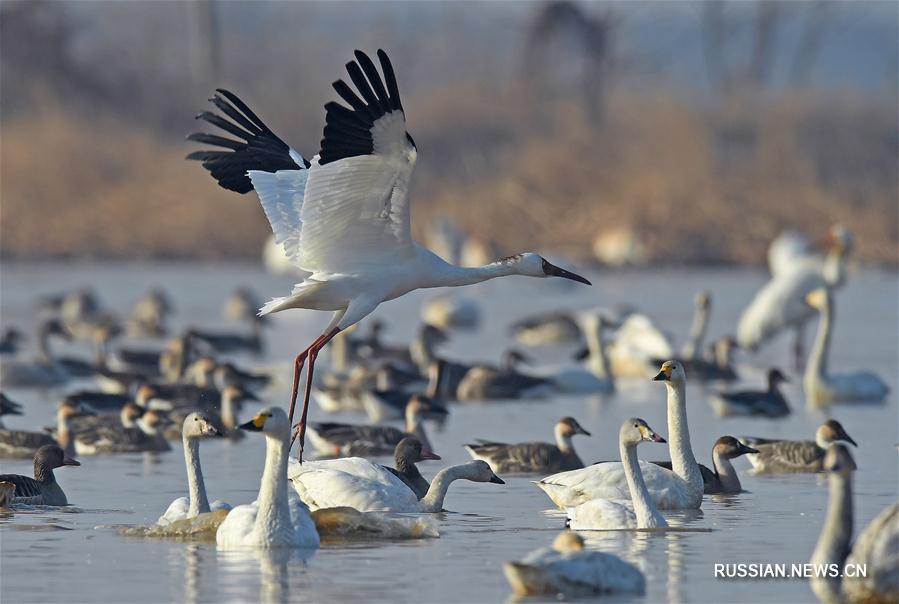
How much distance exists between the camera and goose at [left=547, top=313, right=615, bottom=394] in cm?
1744

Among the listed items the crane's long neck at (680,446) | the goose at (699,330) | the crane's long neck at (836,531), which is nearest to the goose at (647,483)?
the crane's long neck at (680,446)

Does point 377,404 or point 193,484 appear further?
point 377,404

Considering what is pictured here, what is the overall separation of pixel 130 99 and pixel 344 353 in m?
25.6

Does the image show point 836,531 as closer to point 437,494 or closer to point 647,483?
point 647,483

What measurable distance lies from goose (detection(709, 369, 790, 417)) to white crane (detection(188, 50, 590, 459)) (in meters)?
3.59

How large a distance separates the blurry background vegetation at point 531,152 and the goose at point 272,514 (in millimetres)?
23991

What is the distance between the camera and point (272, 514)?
8477 millimetres

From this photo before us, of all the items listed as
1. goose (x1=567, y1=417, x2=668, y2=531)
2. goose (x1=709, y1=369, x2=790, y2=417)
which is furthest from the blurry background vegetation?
goose (x1=567, y1=417, x2=668, y2=531)

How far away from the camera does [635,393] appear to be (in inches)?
695

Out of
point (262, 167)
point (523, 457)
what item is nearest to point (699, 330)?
point (523, 457)

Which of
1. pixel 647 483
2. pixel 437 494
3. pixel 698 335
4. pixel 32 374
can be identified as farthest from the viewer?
pixel 698 335

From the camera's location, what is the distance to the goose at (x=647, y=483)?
10062 mm

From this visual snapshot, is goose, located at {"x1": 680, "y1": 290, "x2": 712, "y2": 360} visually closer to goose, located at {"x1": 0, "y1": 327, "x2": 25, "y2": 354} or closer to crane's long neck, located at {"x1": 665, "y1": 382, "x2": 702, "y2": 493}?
goose, located at {"x1": 0, "y1": 327, "x2": 25, "y2": 354}

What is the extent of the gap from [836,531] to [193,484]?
11.0 ft
